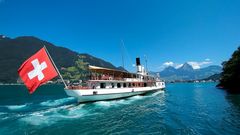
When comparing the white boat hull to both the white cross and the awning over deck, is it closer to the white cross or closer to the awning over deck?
the awning over deck

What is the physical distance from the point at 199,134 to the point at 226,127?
3.66 meters

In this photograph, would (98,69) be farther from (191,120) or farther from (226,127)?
(226,127)

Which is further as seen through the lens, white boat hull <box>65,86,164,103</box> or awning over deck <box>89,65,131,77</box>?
awning over deck <box>89,65,131,77</box>

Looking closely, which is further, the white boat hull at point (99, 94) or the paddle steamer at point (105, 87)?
the paddle steamer at point (105, 87)

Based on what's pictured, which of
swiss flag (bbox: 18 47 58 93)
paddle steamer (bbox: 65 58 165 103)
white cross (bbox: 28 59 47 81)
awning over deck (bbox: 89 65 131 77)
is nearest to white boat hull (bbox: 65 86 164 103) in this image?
paddle steamer (bbox: 65 58 165 103)

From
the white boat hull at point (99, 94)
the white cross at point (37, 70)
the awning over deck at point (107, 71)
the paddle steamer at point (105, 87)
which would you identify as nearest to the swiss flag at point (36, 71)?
the white cross at point (37, 70)

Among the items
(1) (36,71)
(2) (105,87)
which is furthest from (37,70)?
(2) (105,87)

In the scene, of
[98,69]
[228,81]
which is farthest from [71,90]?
[228,81]

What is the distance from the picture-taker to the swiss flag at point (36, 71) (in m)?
21.9

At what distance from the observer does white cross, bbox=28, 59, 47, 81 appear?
73.4 ft

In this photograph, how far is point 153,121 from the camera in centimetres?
2319

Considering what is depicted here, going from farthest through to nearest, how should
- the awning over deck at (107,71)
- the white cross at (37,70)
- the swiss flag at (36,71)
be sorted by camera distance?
the awning over deck at (107,71) < the white cross at (37,70) < the swiss flag at (36,71)

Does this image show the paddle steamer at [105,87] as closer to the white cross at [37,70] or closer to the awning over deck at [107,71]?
the awning over deck at [107,71]

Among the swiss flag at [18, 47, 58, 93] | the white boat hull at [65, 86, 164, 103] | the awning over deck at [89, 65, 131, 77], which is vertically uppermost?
the awning over deck at [89, 65, 131, 77]
